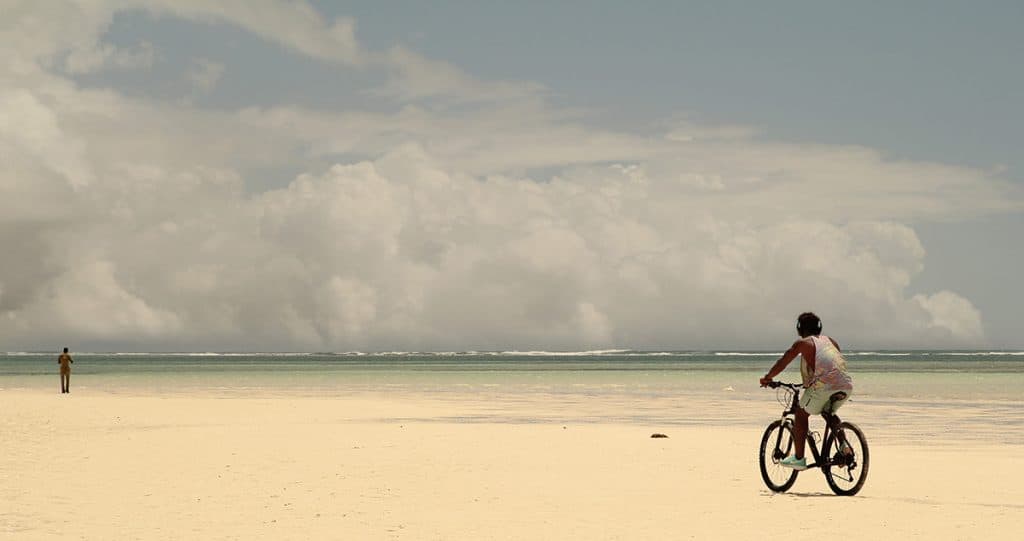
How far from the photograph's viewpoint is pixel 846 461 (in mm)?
13609

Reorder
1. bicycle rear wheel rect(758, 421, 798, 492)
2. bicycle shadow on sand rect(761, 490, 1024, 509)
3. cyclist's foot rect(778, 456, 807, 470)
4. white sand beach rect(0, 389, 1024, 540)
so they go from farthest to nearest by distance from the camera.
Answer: bicycle rear wheel rect(758, 421, 798, 492), cyclist's foot rect(778, 456, 807, 470), bicycle shadow on sand rect(761, 490, 1024, 509), white sand beach rect(0, 389, 1024, 540)

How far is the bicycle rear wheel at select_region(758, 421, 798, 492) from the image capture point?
46.9 feet

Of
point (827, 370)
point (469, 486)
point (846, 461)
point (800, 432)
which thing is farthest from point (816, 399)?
point (469, 486)

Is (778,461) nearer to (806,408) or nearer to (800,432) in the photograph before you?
(800,432)

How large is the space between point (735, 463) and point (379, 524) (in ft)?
27.2

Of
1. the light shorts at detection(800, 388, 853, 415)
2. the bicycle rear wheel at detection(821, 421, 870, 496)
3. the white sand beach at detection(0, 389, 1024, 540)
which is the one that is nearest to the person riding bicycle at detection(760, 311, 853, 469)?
the light shorts at detection(800, 388, 853, 415)

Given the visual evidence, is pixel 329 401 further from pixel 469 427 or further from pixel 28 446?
pixel 28 446

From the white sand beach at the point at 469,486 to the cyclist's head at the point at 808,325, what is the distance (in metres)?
2.18

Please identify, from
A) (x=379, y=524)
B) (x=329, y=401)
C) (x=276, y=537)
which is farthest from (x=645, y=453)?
(x=329, y=401)

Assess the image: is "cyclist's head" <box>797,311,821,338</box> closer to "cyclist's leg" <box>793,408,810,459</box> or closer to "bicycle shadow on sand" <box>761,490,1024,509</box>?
"cyclist's leg" <box>793,408,810,459</box>

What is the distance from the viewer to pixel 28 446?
20.8 meters

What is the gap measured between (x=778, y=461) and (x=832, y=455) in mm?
746

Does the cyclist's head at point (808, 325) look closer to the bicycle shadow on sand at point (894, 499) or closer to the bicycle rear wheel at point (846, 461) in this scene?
the bicycle rear wheel at point (846, 461)

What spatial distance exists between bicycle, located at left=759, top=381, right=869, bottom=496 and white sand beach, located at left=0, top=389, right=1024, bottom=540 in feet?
0.74
